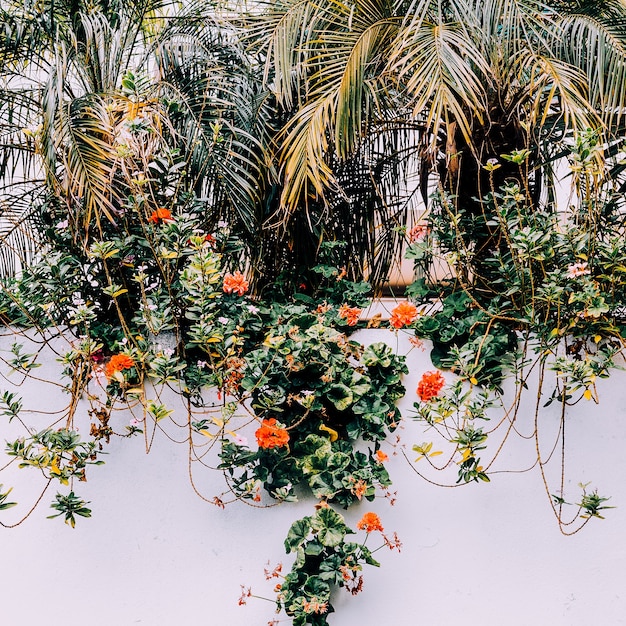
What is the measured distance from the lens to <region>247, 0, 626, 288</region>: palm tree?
293 cm

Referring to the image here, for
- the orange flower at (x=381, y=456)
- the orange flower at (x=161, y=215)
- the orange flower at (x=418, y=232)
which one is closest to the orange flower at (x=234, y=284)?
the orange flower at (x=161, y=215)

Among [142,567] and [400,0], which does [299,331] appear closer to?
[142,567]

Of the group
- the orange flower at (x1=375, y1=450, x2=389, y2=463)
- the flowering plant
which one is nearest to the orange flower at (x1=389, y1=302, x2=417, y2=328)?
the flowering plant

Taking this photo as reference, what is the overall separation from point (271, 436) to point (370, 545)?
0.68 metres

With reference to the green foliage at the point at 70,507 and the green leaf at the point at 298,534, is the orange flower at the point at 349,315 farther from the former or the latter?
the green foliage at the point at 70,507

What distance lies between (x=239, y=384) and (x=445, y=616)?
1.33 meters

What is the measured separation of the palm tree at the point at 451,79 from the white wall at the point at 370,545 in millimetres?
1151

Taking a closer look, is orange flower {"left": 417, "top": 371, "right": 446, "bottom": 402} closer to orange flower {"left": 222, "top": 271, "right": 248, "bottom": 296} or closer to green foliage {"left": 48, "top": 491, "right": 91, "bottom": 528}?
orange flower {"left": 222, "top": 271, "right": 248, "bottom": 296}

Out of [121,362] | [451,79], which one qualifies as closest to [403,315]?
[451,79]

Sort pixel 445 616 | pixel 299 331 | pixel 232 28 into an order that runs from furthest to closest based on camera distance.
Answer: pixel 232 28 < pixel 299 331 < pixel 445 616

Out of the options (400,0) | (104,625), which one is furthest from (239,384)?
(400,0)

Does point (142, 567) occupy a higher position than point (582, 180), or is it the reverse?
point (582, 180)

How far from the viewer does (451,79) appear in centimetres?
280

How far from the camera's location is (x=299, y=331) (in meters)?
3.09
